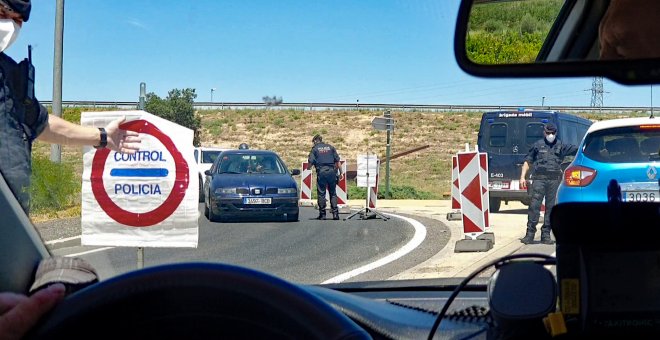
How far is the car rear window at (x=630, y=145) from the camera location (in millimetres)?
2652

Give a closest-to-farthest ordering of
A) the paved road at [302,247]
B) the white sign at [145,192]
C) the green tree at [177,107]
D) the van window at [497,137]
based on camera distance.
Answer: the green tree at [177,107]
the white sign at [145,192]
the paved road at [302,247]
the van window at [497,137]

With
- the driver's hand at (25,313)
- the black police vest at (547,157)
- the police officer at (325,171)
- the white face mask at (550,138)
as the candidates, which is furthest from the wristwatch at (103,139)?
the police officer at (325,171)

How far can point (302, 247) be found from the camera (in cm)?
736

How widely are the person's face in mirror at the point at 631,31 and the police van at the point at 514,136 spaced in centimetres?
178

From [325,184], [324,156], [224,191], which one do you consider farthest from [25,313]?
[325,184]

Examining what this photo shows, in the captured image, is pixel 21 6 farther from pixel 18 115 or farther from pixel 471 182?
pixel 471 182

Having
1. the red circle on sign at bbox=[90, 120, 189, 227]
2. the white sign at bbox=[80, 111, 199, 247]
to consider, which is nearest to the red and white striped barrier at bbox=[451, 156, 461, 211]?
the white sign at bbox=[80, 111, 199, 247]

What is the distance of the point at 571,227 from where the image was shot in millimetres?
2031

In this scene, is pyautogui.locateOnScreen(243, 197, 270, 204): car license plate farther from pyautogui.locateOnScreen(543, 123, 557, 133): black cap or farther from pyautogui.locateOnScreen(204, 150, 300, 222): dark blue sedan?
pyautogui.locateOnScreen(543, 123, 557, 133): black cap

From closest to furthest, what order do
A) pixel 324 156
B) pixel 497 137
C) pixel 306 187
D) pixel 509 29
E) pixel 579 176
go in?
pixel 509 29 < pixel 579 176 < pixel 497 137 < pixel 324 156 < pixel 306 187

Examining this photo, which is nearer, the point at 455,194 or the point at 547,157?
the point at 547,157

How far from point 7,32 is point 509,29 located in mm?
1361

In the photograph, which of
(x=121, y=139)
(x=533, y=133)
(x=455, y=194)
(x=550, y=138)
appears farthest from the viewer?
(x=455, y=194)

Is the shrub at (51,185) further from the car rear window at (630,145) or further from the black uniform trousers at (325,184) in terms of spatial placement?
the black uniform trousers at (325,184)
